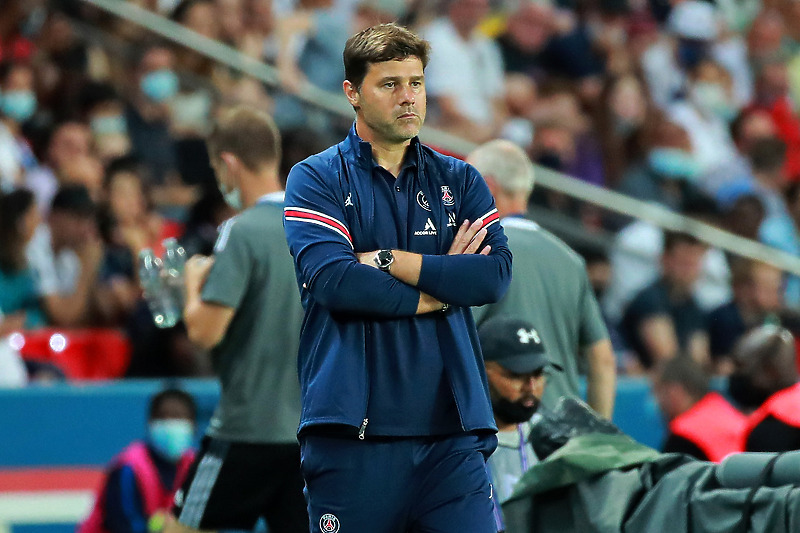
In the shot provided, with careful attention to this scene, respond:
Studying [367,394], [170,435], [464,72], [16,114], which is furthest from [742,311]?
[367,394]

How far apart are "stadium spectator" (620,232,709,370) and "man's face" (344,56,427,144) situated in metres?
6.15

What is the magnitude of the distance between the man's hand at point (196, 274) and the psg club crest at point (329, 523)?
1.92 metres

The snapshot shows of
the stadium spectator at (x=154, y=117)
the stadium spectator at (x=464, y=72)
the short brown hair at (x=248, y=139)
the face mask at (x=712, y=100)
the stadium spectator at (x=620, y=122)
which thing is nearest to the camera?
the short brown hair at (x=248, y=139)

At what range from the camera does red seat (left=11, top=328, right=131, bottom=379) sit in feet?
27.9

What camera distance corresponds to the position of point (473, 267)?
3.75 metres

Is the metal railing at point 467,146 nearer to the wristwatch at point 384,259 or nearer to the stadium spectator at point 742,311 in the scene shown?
the stadium spectator at point 742,311

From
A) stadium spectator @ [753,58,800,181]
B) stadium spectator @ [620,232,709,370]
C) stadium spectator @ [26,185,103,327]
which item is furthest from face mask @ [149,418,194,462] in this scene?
stadium spectator @ [753,58,800,181]

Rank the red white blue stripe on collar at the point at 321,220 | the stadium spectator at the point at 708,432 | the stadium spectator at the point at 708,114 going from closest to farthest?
1. the red white blue stripe on collar at the point at 321,220
2. the stadium spectator at the point at 708,432
3. the stadium spectator at the point at 708,114

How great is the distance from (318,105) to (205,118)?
835 millimetres

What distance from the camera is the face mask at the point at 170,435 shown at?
7.46 metres

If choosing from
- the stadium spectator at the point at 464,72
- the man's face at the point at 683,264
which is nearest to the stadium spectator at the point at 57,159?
the stadium spectator at the point at 464,72

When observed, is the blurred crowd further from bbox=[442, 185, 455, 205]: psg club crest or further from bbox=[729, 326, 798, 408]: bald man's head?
bbox=[442, 185, 455, 205]: psg club crest

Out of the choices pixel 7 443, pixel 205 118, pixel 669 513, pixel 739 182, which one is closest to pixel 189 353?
pixel 7 443

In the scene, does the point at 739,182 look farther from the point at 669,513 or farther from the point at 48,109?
the point at 669,513
